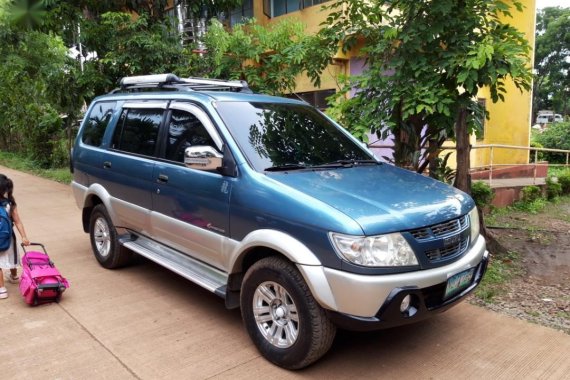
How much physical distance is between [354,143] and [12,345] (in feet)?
10.8

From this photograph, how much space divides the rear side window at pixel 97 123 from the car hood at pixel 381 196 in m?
2.83

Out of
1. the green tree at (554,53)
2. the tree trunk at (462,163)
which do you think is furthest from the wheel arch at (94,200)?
the green tree at (554,53)

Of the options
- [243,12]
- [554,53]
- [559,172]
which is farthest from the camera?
[554,53]

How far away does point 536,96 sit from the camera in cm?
5003

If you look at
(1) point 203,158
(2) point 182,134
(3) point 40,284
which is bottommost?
(3) point 40,284

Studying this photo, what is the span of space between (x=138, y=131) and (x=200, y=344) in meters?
2.26

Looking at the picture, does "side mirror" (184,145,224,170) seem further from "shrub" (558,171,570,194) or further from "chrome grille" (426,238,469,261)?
"shrub" (558,171,570,194)

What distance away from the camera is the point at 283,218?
329 centimetres

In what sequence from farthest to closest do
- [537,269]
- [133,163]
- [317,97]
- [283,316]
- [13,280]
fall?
[317,97], [537,269], [13,280], [133,163], [283,316]

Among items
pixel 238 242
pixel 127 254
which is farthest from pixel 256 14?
pixel 238 242

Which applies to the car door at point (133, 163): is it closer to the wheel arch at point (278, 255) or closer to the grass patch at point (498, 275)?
the wheel arch at point (278, 255)

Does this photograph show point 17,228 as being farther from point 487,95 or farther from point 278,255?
point 487,95

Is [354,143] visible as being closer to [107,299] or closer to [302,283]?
[302,283]

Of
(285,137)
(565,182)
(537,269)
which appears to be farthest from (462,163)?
(565,182)
